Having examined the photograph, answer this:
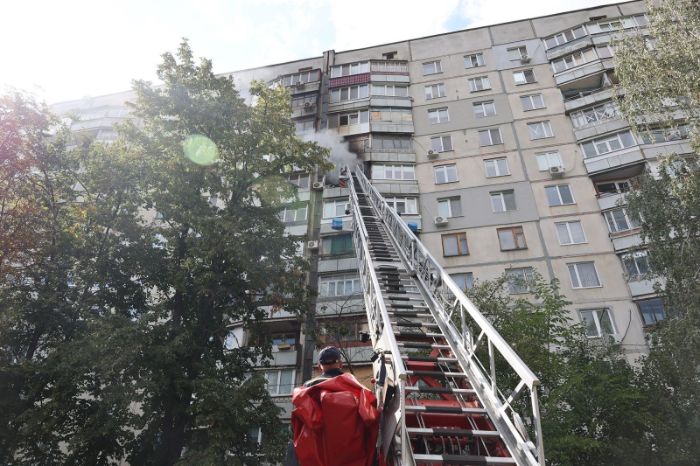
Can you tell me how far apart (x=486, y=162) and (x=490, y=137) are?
185 centimetres

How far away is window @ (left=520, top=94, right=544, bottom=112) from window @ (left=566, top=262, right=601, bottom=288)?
9.99 metres

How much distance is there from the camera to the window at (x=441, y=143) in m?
24.2

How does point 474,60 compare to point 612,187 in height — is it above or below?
above

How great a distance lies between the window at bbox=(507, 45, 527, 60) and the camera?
87.9 ft

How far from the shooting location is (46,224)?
1169cm

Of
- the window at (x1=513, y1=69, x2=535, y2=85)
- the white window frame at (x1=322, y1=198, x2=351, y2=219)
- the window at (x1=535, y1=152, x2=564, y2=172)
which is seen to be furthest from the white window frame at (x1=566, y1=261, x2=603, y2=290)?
the window at (x1=513, y1=69, x2=535, y2=85)

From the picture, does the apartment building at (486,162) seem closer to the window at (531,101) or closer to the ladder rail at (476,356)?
the window at (531,101)

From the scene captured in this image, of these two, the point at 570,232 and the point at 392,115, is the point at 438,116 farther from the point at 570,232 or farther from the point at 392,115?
the point at 570,232

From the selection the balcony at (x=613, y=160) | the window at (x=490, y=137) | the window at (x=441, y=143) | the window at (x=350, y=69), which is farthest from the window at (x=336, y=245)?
the window at (x=350, y=69)

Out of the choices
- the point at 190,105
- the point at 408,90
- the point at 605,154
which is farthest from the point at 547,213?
the point at 190,105

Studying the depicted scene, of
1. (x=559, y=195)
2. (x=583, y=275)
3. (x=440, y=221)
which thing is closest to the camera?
(x=583, y=275)

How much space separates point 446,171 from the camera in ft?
76.1

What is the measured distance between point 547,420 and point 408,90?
22.4 metres

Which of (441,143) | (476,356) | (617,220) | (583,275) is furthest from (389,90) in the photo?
(476,356)
